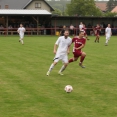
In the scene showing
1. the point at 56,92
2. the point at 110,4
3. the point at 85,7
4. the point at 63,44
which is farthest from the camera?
the point at 110,4

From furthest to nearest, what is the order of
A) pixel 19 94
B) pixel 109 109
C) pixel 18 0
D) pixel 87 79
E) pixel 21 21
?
pixel 18 0
pixel 21 21
pixel 87 79
pixel 19 94
pixel 109 109

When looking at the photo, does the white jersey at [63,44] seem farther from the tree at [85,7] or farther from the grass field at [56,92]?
the tree at [85,7]

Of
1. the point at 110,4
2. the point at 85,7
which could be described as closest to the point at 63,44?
the point at 85,7

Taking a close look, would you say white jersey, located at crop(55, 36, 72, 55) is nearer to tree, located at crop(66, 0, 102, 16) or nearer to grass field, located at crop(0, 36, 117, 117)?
grass field, located at crop(0, 36, 117, 117)

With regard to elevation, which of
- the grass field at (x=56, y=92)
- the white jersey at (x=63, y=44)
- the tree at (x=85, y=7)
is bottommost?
the grass field at (x=56, y=92)

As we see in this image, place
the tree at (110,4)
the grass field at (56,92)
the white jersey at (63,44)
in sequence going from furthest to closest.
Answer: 1. the tree at (110,4)
2. the white jersey at (63,44)
3. the grass field at (56,92)

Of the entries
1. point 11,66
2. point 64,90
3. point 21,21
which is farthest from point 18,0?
point 64,90

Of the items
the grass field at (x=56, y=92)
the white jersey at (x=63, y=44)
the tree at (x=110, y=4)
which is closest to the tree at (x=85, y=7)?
the tree at (x=110, y=4)

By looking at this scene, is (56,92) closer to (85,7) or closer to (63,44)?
(63,44)

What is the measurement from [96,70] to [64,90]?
5.24 meters

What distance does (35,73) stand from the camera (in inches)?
591

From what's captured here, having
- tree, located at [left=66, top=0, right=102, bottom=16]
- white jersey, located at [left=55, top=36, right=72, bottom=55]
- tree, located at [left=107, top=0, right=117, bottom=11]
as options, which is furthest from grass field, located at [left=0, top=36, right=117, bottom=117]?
tree, located at [left=107, top=0, right=117, bottom=11]

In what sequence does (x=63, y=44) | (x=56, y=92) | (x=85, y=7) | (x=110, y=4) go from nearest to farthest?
(x=56, y=92), (x=63, y=44), (x=85, y=7), (x=110, y=4)

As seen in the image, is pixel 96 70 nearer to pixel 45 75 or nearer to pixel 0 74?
pixel 45 75
